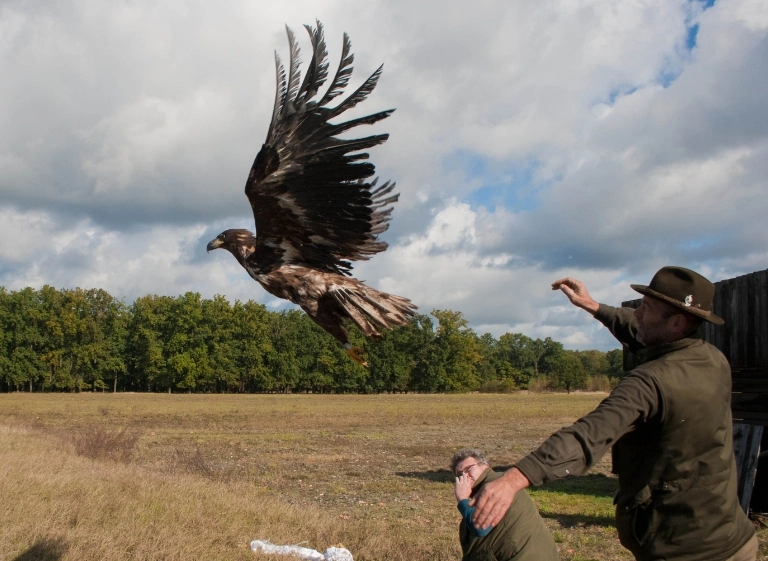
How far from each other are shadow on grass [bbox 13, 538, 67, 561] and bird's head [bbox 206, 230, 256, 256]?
4932 millimetres

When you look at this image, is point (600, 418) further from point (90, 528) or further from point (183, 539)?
point (90, 528)

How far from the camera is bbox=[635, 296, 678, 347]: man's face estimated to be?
2.98 m

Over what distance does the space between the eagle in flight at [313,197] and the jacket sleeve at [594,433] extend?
2.11 meters

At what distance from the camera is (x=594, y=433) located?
7.67 ft

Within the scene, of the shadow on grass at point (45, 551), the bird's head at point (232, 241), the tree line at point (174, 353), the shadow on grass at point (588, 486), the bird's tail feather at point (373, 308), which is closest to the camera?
the bird's tail feather at point (373, 308)

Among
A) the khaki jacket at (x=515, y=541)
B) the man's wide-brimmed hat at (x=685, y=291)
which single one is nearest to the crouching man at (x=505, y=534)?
the khaki jacket at (x=515, y=541)

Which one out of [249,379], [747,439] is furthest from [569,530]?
[249,379]

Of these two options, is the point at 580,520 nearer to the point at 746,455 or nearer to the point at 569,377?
the point at 746,455

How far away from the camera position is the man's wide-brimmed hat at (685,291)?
9.46 ft

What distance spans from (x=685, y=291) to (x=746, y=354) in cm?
840

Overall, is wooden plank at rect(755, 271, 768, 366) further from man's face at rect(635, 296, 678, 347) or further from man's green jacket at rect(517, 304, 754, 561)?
man's face at rect(635, 296, 678, 347)

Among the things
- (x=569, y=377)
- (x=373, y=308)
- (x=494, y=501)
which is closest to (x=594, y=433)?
(x=494, y=501)

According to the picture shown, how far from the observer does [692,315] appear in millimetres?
2926

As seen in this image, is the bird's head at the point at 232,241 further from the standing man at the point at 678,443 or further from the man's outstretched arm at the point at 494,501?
the man's outstretched arm at the point at 494,501
